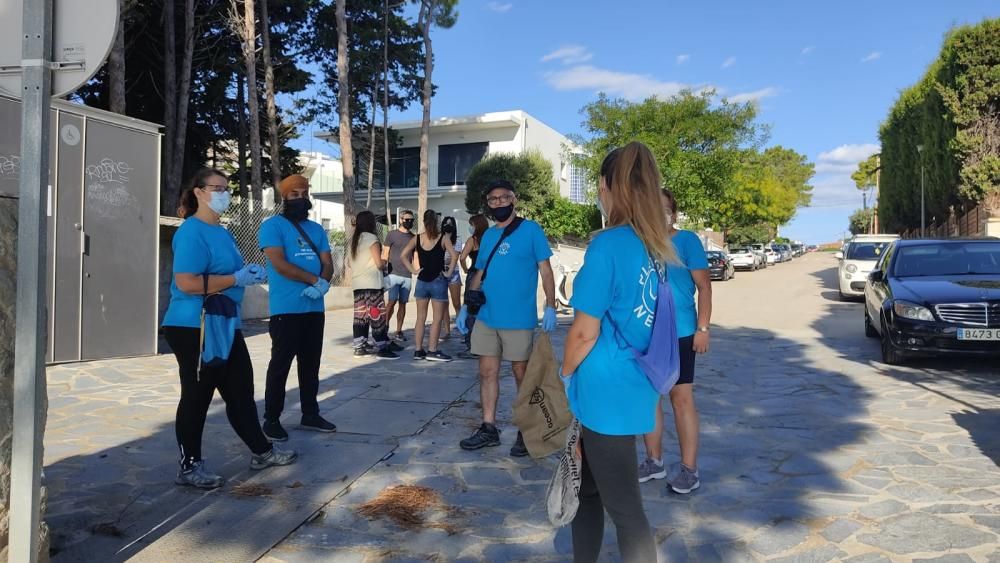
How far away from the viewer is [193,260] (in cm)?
384

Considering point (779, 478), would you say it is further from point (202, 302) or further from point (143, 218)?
point (143, 218)

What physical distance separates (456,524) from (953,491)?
287 cm

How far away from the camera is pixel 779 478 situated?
4.37 metres

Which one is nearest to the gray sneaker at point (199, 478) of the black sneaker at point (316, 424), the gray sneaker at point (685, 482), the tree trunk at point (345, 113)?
the black sneaker at point (316, 424)

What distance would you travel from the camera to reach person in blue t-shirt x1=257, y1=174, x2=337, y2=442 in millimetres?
4801

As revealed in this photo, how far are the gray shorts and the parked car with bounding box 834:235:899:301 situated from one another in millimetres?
14926

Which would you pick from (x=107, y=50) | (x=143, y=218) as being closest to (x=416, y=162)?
(x=143, y=218)

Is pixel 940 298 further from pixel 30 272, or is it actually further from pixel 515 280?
pixel 30 272

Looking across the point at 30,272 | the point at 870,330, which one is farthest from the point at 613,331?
the point at 870,330

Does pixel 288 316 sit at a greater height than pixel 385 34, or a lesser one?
lesser

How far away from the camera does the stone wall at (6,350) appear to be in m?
2.53

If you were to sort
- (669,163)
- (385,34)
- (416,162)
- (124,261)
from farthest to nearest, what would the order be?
(416,162) < (669,163) < (385,34) < (124,261)

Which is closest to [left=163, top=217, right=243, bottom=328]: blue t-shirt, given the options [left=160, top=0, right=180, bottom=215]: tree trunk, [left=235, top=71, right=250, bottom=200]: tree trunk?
[left=160, top=0, right=180, bottom=215]: tree trunk

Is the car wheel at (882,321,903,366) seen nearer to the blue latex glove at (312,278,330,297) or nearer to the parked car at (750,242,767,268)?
the blue latex glove at (312,278,330,297)
